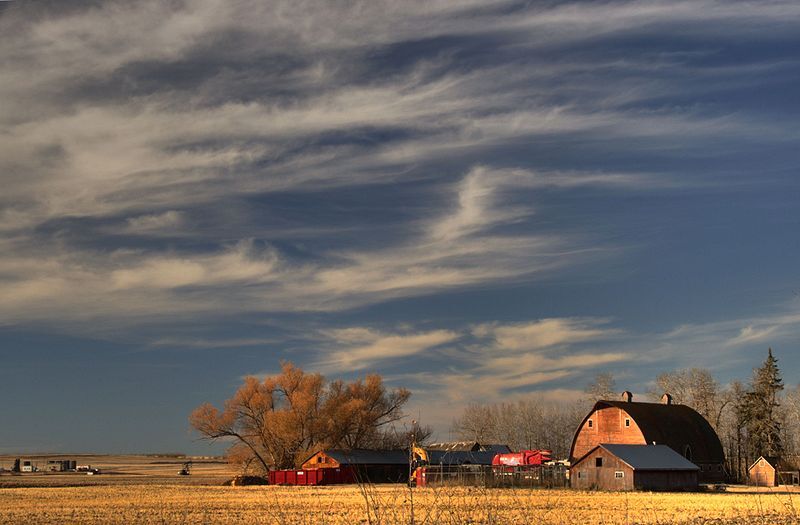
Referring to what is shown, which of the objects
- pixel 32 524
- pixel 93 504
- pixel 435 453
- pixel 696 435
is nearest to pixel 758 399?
pixel 696 435

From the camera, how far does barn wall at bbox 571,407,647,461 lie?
8200 centimetres

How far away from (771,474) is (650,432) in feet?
44.1

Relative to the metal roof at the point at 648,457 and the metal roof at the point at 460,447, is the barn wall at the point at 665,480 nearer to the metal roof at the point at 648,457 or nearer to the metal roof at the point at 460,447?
the metal roof at the point at 648,457

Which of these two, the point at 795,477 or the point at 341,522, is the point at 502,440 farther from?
the point at 341,522

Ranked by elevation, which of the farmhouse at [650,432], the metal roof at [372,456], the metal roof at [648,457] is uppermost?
the farmhouse at [650,432]

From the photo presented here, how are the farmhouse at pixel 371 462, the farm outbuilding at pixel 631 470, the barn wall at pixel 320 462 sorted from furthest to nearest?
the farmhouse at pixel 371 462 → the barn wall at pixel 320 462 → the farm outbuilding at pixel 631 470

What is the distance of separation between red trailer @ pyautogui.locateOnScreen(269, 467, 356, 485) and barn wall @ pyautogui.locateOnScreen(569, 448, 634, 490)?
27.3 meters

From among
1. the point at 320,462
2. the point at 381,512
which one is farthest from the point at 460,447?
the point at 381,512

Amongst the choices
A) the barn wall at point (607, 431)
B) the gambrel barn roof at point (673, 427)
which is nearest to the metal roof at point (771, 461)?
the gambrel barn roof at point (673, 427)

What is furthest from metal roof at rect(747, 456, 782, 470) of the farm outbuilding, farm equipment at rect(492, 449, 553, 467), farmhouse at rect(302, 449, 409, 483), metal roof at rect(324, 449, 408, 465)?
metal roof at rect(324, 449, 408, 465)

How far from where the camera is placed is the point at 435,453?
96312 mm

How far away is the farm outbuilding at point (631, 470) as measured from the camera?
6644 centimetres

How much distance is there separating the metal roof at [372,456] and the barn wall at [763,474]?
36.4 metres

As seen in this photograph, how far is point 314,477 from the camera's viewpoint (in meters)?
88.3
